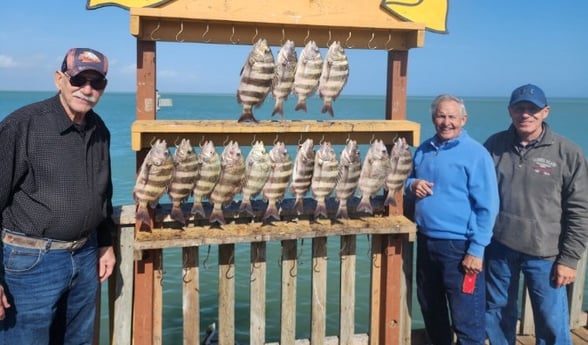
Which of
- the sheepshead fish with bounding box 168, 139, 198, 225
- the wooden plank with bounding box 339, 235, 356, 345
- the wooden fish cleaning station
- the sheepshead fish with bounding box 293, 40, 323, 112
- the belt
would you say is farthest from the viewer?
the wooden plank with bounding box 339, 235, 356, 345

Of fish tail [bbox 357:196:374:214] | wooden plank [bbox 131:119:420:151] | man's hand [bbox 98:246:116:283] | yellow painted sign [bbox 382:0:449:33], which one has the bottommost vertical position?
man's hand [bbox 98:246:116:283]

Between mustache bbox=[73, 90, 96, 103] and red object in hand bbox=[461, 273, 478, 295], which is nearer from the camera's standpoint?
mustache bbox=[73, 90, 96, 103]

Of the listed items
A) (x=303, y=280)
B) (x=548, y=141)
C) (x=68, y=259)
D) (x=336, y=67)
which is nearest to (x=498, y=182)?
(x=548, y=141)

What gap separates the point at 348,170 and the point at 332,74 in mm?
711

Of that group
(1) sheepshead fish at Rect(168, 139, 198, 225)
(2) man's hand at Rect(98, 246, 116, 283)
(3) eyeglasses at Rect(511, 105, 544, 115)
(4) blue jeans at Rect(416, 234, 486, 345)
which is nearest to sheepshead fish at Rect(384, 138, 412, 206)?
(4) blue jeans at Rect(416, 234, 486, 345)

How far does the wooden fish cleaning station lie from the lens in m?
3.66

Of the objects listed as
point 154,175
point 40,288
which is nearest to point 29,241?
point 40,288

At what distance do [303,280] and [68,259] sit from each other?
6.43 meters

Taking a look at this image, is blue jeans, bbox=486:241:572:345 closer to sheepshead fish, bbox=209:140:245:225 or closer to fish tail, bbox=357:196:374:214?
fish tail, bbox=357:196:374:214

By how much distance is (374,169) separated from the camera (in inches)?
157

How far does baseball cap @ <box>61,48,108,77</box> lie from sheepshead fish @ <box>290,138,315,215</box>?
1.46 m

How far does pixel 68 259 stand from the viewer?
3133mm

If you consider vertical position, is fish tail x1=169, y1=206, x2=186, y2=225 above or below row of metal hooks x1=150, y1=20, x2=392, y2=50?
below

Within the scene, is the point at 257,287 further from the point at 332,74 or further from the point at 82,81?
the point at 82,81
